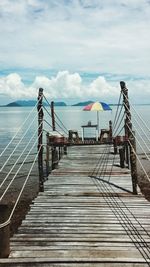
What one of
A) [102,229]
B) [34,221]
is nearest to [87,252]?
[102,229]

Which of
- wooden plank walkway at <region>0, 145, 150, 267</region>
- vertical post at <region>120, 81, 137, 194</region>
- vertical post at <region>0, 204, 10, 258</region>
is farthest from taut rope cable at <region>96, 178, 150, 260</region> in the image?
vertical post at <region>0, 204, 10, 258</region>

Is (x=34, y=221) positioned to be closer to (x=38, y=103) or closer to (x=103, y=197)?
(x=103, y=197)

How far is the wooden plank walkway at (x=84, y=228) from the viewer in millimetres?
5555

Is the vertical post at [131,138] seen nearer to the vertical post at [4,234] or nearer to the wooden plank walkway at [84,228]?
the wooden plank walkway at [84,228]

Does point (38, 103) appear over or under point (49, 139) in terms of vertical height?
over

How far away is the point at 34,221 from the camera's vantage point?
25.2 ft

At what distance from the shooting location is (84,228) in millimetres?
7164

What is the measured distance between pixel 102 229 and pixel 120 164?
346 inches

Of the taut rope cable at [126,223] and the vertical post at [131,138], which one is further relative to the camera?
the vertical post at [131,138]

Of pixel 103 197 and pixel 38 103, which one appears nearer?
pixel 103 197

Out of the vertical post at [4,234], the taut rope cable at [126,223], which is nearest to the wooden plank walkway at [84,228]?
the taut rope cable at [126,223]

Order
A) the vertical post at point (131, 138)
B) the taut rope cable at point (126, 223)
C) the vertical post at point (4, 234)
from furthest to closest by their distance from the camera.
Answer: the vertical post at point (131, 138)
the taut rope cable at point (126, 223)
the vertical post at point (4, 234)

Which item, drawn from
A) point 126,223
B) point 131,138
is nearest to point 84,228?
point 126,223

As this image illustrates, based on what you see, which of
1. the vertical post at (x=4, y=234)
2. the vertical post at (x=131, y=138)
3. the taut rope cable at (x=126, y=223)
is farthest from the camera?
the vertical post at (x=131, y=138)
